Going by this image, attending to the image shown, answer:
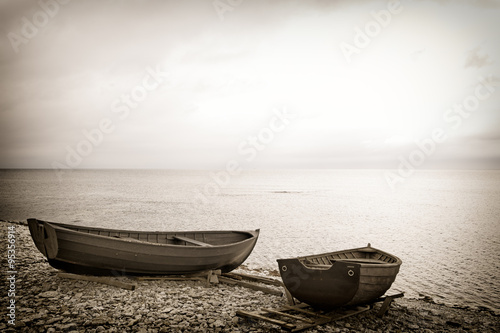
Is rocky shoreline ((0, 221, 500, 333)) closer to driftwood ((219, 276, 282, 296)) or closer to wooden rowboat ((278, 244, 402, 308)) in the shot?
driftwood ((219, 276, 282, 296))

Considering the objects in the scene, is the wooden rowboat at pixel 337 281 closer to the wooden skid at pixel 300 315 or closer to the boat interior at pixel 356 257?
the wooden skid at pixel 300 315

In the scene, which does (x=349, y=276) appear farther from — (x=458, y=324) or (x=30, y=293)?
(x=30, y=293)

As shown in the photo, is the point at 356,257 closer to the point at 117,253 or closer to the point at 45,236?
the point at 117,253

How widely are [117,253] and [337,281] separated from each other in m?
5.96

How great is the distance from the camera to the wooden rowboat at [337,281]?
24.5ft

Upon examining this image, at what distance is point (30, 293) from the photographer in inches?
344

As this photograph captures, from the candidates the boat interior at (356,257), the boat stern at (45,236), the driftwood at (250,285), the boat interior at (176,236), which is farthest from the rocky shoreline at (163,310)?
the boat interior at (176,236)

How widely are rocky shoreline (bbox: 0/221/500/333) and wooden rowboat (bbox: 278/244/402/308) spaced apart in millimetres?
668

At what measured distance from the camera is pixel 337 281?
7.51 m

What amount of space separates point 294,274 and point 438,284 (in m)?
8.89

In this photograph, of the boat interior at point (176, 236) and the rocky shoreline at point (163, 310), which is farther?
the boat interior at point (176, 236)

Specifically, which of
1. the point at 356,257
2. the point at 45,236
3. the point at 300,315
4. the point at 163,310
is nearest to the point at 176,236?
the point at 163,310

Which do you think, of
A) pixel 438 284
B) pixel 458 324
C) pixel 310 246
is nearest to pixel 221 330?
pixel 458 324

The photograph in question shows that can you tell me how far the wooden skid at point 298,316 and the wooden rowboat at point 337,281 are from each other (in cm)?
32
